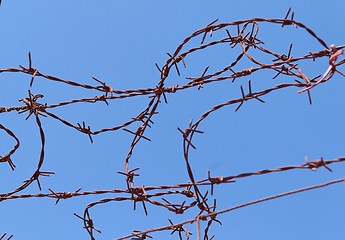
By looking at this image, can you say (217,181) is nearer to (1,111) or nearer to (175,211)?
(175,211)

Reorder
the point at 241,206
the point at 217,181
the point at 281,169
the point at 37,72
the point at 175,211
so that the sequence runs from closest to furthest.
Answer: the point at 241,206 → the point at 281,169 → the point at 217,181 → the point at 175,211 → the point at 37,72

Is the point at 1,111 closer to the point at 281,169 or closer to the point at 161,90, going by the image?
the point at 161,90

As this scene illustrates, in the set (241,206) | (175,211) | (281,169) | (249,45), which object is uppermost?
(249,45)

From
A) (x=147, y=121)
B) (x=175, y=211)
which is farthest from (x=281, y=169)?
(x=147, y=121)

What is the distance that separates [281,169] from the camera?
1.61 m

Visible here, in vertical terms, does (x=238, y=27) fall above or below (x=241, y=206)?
above

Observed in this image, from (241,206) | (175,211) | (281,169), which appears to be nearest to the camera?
(241,206)

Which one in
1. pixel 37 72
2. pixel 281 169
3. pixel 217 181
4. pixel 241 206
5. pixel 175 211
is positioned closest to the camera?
pixel 241 206

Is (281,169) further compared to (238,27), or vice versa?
(238,27)

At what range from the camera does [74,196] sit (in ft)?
7.06

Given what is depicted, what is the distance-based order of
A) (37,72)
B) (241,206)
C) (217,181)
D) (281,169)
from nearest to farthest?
(241,206), (281,169), (217,181), (37,72)

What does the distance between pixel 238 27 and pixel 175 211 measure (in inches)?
26.6

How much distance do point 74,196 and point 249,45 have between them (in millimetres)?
785

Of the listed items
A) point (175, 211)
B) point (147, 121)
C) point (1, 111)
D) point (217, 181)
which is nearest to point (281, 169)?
point (217, 181)
